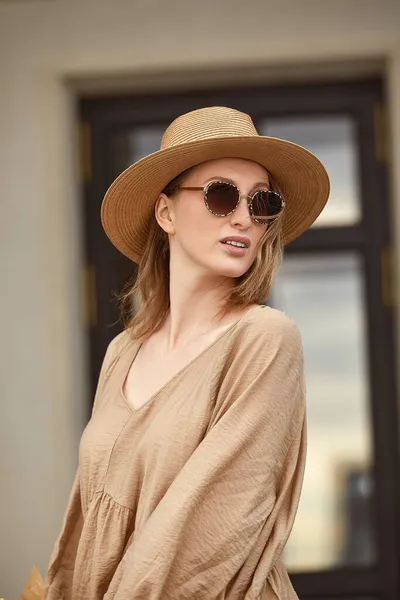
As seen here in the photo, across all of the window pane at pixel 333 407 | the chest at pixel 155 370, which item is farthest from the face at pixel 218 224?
the window pane at pixel 333 407

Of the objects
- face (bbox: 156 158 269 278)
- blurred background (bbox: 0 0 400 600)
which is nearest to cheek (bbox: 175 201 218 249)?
face (bbox: 156 158 269 278)

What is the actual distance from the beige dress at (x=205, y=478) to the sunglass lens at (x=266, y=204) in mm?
155

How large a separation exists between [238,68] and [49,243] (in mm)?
968

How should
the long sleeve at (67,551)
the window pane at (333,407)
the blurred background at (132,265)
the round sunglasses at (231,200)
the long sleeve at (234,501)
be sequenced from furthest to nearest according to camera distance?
the window pane at (333,407) → the blurred background at (132,265) → the long sleeve at (67,551) → the round sunglasses at (231,200) → the long sleeve at (234,501)

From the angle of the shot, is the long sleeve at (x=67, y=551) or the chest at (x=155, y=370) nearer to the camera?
the chest at (x=155, y=370)

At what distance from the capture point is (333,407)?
13.5 feet

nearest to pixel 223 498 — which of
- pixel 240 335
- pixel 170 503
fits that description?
pixel 170 503

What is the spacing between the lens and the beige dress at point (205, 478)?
152cm

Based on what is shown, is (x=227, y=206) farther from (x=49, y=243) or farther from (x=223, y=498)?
(x=49, y=243)

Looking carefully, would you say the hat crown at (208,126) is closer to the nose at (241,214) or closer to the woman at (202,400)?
the woman at (202,400)

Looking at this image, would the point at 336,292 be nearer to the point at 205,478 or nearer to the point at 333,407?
the point at 333,407

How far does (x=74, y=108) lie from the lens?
407 centimetres

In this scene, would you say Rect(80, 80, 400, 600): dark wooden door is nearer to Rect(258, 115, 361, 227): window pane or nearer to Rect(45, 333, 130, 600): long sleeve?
Rect(258, 115, 361, 227): window pane

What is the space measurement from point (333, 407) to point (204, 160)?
252 cm
